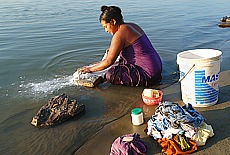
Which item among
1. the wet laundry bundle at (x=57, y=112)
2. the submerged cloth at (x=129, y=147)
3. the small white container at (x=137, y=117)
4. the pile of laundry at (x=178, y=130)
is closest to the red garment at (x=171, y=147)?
the pile of laundry at (x=178, y=130)

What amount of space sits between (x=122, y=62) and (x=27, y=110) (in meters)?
1.83

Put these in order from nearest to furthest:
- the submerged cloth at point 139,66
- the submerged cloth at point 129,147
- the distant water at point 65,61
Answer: the submerged cloth at point 129,147
the distant water at point 65,61
the submerged cloth at point 139,66

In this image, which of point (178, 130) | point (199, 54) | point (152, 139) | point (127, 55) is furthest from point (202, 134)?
point (127, 55)

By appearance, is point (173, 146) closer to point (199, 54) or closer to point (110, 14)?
point (199, 54)

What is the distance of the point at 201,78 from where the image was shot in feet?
11.3

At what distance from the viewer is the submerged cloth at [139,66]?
4676 millimetres

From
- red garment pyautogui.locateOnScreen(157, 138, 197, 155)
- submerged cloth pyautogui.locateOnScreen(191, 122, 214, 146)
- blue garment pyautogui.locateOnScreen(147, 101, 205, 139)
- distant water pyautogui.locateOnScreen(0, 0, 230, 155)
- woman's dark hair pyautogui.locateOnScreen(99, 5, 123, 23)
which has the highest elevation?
woman's dark hair pyautogui.locateOnScreen(99, 5, 123, 23)

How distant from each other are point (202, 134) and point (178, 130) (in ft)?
0.89

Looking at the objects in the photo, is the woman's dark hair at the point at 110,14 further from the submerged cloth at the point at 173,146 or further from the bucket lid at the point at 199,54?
the submerged cloth at the point at 173,146

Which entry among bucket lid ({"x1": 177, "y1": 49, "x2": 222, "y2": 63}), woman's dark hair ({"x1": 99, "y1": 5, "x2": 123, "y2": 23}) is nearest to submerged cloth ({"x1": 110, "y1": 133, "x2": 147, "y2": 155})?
bucket lid ({"x1": 177, "y1": 49, "x2": 222, "y2": 63})

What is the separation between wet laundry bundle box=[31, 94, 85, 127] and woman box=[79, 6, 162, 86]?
42.2 inches

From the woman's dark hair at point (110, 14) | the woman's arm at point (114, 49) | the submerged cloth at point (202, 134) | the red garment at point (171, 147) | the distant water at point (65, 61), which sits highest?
the woman's dark hair at point (110, 14)

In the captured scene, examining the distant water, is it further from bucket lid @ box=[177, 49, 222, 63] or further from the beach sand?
bucket lid @ box=[177, 49, 222, 63]

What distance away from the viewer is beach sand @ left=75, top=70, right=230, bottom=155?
2.80 meters
